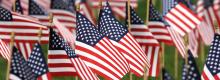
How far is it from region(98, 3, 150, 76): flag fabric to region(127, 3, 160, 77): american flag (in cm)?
95

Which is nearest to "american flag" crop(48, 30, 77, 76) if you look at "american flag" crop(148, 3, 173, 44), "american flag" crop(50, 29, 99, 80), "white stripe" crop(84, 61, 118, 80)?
"american flag" crop(50, 29, 99, 80)

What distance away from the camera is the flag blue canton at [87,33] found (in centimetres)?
1509

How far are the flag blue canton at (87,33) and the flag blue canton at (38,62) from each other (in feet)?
2.51

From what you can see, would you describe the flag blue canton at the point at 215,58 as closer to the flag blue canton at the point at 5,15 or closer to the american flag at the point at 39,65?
the american flag at the point at 39,65

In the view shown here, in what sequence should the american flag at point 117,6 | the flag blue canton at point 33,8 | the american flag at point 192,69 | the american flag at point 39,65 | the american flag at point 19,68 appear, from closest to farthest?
1. the american flag at point 19,68
2. the american flag at point 39,65
3. the american flag at point 192,69
4. the flag blue canton at point 33,8
5. the american flag at point 117,6

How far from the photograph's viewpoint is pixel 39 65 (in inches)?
591

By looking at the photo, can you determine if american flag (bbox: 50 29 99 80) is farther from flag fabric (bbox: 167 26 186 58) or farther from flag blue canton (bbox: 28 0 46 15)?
flag blue canton (bbox: 28 0 46 15)

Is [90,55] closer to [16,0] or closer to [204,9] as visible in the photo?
[16,0]

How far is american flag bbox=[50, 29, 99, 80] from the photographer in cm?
→ 1554

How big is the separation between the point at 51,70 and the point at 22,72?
0.82m

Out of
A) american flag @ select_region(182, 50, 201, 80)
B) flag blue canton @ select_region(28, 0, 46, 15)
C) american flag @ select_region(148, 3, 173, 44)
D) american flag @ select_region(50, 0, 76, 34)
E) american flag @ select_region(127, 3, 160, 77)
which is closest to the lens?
american flag @ select_region(182, 50, 201, 80)

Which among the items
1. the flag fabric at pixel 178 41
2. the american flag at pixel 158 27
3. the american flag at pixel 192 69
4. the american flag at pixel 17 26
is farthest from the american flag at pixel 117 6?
the american flag at pixel 192 69

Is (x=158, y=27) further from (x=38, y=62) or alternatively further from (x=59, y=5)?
(x=59, y=5)

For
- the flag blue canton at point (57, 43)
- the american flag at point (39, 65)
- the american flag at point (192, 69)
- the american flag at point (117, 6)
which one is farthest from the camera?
the american flag at point (117, 6)
